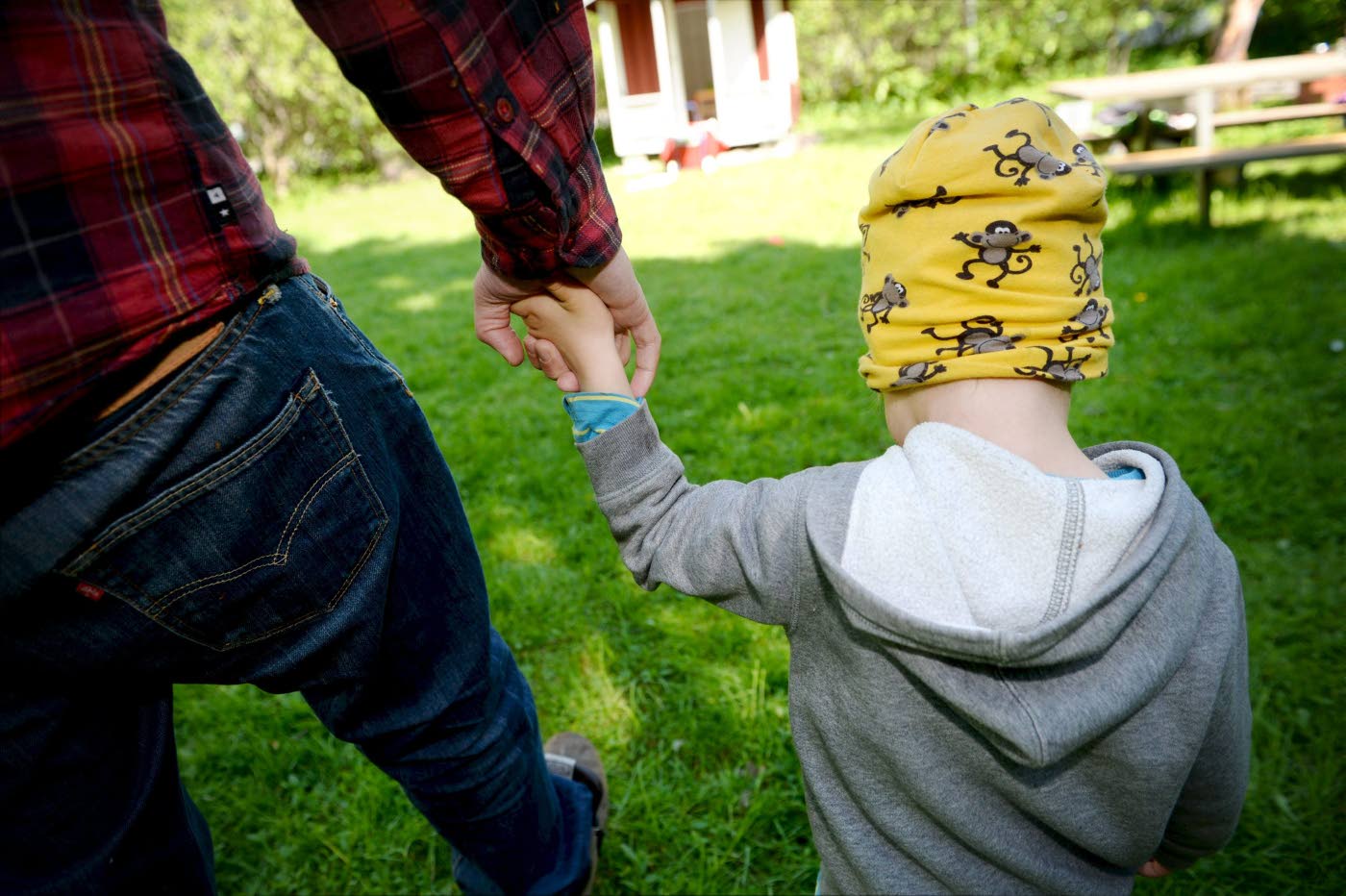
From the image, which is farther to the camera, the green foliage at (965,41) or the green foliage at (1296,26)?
the green foliage at (965,41)

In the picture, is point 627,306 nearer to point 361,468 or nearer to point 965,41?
point 361,468

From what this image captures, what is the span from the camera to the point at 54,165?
2.85 feet

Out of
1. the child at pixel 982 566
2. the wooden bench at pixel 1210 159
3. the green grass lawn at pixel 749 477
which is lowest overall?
the green grass lawn at pixel 749 477

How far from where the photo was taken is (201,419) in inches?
38.8

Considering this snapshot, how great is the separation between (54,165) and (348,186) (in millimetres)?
15402

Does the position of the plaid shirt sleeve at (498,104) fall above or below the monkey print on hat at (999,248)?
above

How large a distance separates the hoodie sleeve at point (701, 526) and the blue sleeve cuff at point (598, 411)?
2 cm

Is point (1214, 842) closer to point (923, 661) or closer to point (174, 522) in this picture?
point (923, 661)

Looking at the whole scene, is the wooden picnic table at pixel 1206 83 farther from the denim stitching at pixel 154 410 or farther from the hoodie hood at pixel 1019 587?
the denim stitching at pixel 154 410

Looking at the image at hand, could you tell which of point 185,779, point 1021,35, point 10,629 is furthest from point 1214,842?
point 1021,35

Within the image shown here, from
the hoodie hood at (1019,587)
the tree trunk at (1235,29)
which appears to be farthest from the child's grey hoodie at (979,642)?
the tree trunk at (1235,29)

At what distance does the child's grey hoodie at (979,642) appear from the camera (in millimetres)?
1000

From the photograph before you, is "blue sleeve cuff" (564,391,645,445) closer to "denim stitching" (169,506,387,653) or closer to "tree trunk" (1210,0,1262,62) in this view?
"denim stitching" (169,506,387,653)

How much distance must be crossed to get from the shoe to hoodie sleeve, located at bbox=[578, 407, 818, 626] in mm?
993
